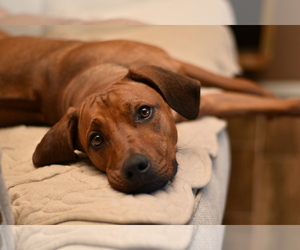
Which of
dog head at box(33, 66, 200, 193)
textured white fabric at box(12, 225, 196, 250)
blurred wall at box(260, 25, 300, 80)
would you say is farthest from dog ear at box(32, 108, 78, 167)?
blurred wall at box(260, 25, 300, 80)

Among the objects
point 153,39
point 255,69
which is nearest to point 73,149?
point 153,39

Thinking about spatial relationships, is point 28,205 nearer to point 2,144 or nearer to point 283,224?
point 2,144

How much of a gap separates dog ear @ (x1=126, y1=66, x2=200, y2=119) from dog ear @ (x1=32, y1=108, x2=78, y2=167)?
26cm

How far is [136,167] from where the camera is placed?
0.98 metres

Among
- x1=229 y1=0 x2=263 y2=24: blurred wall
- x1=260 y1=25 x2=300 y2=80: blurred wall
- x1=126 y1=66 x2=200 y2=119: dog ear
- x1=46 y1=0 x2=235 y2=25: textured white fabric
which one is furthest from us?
x1=260 y1=25 x2=300 y2=80: blurred wall

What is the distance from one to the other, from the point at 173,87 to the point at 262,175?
1542mm

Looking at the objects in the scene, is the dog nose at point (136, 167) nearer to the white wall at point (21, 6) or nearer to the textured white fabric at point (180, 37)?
the textured white fabric at point (180, 37)

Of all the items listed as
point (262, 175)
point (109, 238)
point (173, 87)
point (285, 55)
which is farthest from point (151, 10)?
point (285, 55)

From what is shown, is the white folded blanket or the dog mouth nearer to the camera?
the white folded blanket

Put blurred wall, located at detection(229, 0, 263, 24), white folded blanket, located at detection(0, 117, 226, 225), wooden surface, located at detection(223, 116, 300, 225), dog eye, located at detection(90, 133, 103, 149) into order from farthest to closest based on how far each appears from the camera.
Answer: blurred wall, located at detection(229, 0, 263, 24)
wooden surface, located at detection(223, 116, 300, 225)
dog eye, located at detection(90, 133, 103, 149)
white folded blanket, located at detection(0, 117, 226, 225)

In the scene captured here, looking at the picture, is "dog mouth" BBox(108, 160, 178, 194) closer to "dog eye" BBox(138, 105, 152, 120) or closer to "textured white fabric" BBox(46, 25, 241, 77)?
"dog eye" BBox(138, 105, 152, 120)

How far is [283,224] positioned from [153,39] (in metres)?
1.33

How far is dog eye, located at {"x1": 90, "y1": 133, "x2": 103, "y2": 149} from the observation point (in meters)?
1.15

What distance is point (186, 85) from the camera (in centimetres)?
129
